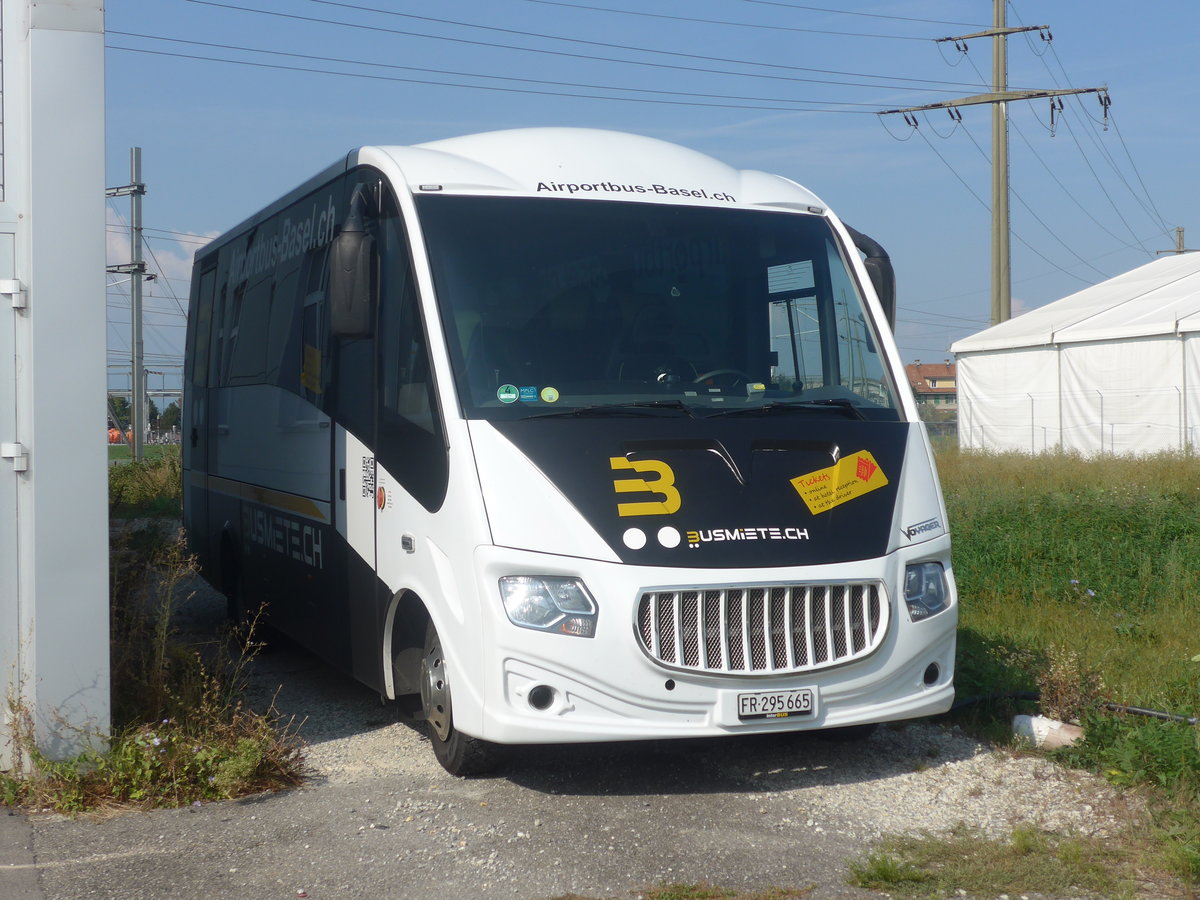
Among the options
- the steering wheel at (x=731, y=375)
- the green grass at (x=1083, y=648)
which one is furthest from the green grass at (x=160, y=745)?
the green grass at (x=1083, y=648)

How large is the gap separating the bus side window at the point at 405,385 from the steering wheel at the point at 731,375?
128cm

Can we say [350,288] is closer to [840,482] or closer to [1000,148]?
[840,482]

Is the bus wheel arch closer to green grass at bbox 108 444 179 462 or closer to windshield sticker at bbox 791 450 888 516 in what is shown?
windshield sticker at bbox 791 450 888 516

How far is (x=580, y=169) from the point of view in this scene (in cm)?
642

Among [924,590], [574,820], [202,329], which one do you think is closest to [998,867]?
[924,590]

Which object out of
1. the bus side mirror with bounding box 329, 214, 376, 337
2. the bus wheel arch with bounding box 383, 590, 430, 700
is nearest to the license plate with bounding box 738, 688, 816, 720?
the bus wheel arch with bounding box 383, 590, 430, 700

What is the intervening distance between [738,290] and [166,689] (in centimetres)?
338

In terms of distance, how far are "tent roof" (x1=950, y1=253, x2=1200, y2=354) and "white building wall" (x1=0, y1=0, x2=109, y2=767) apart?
73.7 feet

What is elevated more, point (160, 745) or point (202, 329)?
point (202, 329)

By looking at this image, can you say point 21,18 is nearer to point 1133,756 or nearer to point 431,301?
point 431,301

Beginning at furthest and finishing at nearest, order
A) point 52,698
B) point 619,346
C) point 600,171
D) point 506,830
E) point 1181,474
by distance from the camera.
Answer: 1. point 1181,474
2. point 600,171
3. point 619,346
4. point 52,698
5. point 506,830

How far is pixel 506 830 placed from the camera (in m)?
5.18

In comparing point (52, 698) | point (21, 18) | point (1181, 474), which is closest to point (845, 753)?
point (52, 698)

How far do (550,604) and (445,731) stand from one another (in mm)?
1024
